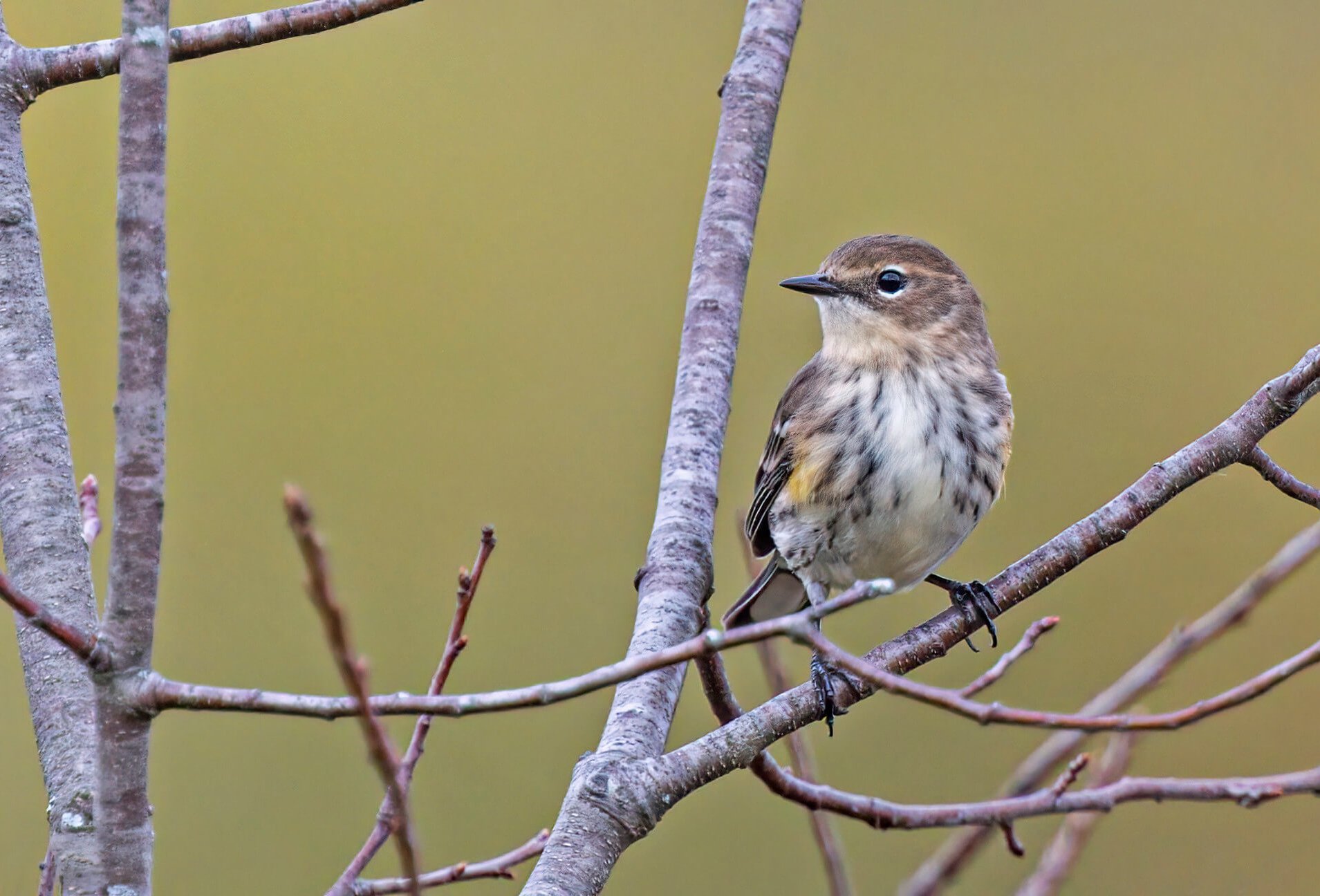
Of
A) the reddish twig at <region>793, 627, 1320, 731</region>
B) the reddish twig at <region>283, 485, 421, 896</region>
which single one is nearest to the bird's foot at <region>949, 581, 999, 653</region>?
the reddish twig at <region>793, 627, 1320, 731</region>

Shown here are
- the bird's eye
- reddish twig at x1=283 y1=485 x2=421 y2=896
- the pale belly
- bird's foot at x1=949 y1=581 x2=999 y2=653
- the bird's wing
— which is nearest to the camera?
reddish twig at x1=283 y1=485 x2=421 y2=896

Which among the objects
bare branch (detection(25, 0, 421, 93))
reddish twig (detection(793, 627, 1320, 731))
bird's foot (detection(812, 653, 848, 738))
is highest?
bare branch (detection(25, 0, 421, 93))

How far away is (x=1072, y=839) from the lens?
1487 millimetres

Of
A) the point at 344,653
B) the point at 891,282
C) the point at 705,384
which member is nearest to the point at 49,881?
the point at 344,653

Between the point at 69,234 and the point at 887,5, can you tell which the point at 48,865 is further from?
the point at 887,5

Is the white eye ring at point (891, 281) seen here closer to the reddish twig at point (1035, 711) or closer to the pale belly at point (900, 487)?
the pale belly at point (900, 487)

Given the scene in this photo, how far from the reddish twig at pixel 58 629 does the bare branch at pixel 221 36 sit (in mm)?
997

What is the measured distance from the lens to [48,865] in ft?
5.25

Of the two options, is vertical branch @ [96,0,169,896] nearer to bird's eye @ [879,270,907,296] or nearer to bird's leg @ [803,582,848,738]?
bird's leg @ [803,582,848,738]

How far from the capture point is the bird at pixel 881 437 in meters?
2.81

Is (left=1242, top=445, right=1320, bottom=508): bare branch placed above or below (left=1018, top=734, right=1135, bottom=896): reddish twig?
above

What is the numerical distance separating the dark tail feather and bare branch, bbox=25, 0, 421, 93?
1.74 meters

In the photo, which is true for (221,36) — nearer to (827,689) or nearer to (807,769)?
(827,689)

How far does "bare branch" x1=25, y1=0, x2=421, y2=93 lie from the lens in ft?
5.98
